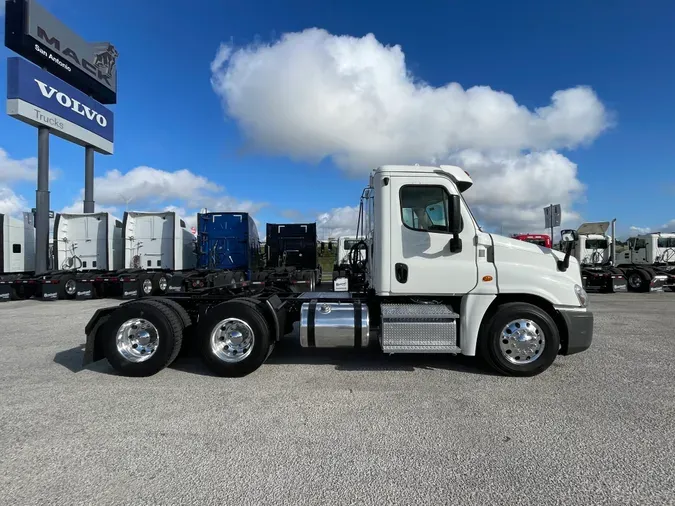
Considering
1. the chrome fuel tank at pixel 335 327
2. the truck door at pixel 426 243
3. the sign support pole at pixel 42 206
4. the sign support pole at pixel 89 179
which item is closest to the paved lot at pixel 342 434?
the chrome fuel tank at pixel 335 327

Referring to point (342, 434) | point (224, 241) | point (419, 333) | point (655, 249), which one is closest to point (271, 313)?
point (419, 333)

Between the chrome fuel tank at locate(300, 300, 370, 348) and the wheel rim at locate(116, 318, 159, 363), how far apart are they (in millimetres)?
1891

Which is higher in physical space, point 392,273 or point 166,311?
point 392,273

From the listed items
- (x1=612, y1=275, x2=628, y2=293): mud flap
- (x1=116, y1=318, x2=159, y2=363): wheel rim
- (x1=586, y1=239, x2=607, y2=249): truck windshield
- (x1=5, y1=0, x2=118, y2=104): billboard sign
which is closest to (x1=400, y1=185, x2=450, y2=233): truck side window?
(x1=116, y1=318, x2=159, y2=363): wheel rim

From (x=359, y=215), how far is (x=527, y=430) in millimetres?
3987

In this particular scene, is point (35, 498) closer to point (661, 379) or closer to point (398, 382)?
point (398, 382)

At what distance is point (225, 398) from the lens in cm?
429

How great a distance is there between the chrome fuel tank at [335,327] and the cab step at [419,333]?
1.15ft

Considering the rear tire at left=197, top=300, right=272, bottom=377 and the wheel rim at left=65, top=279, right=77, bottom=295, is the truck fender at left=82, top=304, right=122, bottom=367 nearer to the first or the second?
the rear tire at left=197, top=300, right=272, bottom=377

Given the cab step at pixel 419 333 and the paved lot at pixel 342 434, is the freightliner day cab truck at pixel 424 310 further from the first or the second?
the paved lot at pixel 342 434

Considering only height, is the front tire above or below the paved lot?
above

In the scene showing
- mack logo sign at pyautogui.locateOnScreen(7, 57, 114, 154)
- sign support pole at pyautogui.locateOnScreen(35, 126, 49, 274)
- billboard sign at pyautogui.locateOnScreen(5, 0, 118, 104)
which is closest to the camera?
sign support pole at pyautogui.locateOnScreen(35, 126, 49, 274)

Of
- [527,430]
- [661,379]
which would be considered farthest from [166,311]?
[661,379]

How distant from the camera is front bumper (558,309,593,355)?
4945 millimetres
